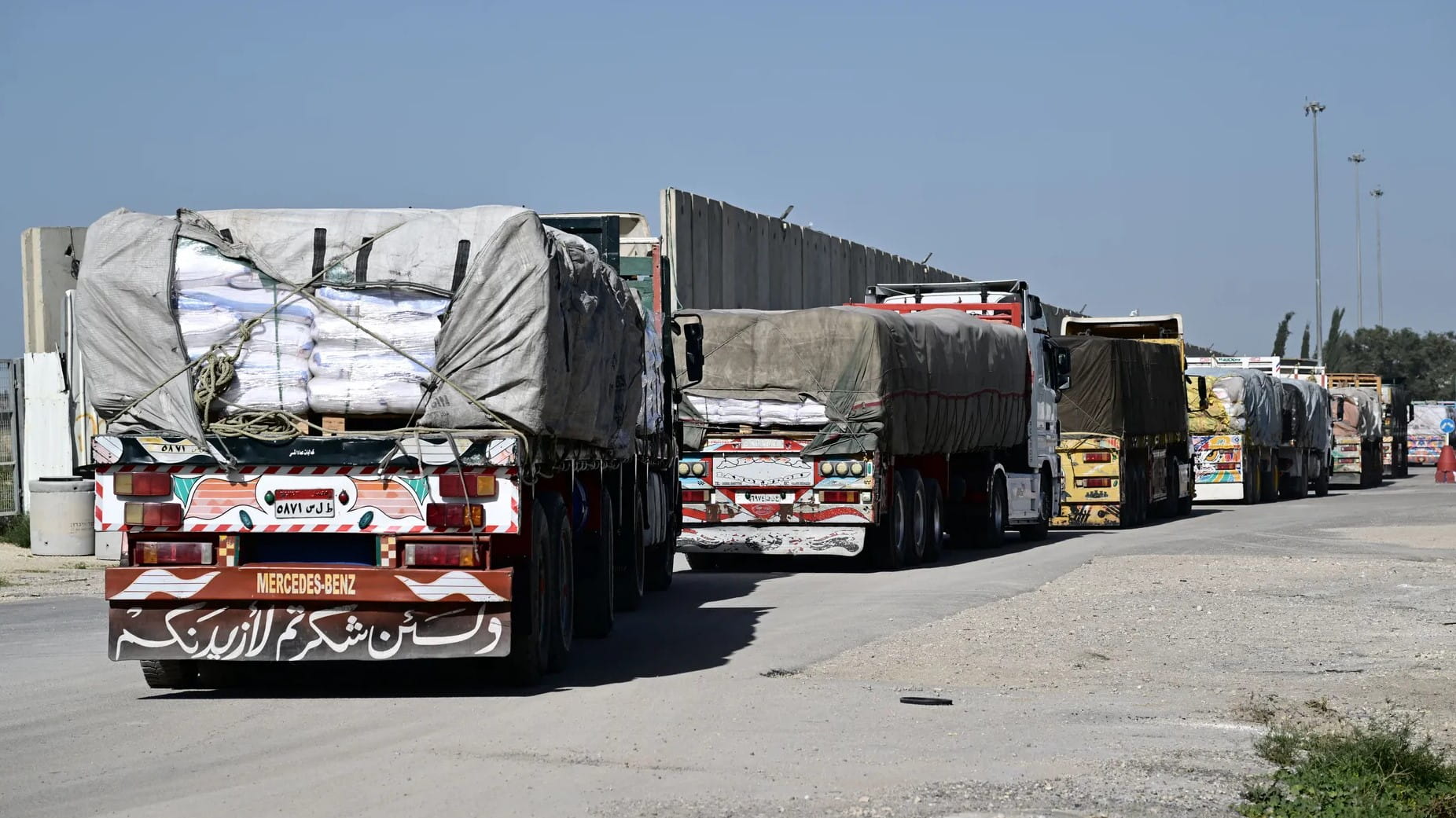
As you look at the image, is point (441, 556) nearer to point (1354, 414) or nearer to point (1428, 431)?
point (1354, 414)

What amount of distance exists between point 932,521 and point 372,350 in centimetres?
1301

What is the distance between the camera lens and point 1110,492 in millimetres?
31078

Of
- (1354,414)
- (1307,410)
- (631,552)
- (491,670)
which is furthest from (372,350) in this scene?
(1354,414)

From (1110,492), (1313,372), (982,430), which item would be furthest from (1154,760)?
(1313,372)

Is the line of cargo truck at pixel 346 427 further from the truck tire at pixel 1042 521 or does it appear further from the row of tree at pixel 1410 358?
the row of tree at pixel 1410 358

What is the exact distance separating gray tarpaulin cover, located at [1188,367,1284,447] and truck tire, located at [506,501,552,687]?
2957 centimetres

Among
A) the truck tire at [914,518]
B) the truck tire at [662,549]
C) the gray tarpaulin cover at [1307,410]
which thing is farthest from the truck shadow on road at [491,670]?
the gray tarpaulin cover at [1307,410]

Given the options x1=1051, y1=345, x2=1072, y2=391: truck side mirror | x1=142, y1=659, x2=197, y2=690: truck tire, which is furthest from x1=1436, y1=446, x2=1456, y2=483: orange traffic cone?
x1=142, y1=659, x2=197, y2=690: truck tire

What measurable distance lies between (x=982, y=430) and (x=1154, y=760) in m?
16.0

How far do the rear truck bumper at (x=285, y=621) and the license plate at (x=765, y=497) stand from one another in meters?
10.2

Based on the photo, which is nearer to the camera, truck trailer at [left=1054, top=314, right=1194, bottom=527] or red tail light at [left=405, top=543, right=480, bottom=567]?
red tail light at [left=405, top=543, right=480, bottom=567]

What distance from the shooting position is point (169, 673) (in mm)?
11125

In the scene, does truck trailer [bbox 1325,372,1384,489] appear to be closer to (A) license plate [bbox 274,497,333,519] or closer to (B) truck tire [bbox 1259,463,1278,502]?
(B) truck tire [bbox 1259,463,1278,502]

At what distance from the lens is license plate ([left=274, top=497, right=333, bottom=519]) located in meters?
10.4
